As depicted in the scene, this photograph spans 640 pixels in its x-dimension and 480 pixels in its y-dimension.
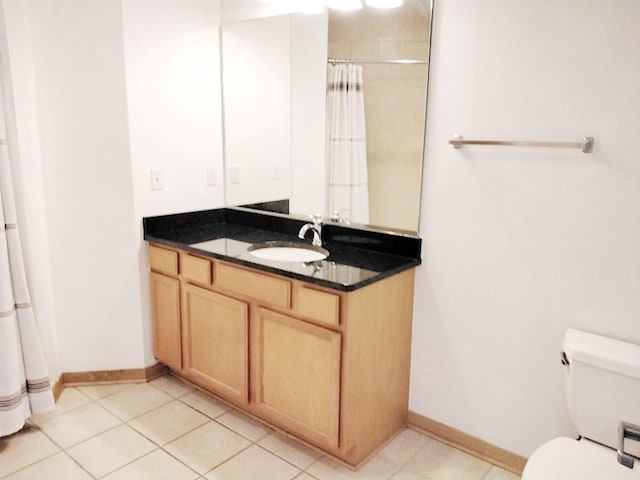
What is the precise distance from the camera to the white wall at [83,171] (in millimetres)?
2359

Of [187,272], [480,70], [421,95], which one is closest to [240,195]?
[187,272]

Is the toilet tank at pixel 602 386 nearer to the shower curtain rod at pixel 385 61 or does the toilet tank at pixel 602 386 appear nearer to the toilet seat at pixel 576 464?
the toilet seat at pixel 576 464

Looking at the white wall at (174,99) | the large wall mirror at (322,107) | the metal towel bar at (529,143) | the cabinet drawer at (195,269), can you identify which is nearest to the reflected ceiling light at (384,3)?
the large wall mirror at (322,107)

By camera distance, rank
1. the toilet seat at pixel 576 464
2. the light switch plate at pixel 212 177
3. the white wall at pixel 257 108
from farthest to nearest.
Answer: the light switch plate at pixel 212 177 < the white wall at pixel 257 108 < the toilet seat at pixel 576 464

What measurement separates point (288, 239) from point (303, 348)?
0.74m

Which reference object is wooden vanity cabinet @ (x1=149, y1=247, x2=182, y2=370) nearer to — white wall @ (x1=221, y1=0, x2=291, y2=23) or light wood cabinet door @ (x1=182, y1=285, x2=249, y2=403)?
light wood cabinet door @ (x1=182, y1=285, x2=249, y2=403)

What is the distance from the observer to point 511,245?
1957 mm

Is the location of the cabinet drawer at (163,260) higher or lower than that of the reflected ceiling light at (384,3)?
lower

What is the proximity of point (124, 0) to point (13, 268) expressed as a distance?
135 centimetres

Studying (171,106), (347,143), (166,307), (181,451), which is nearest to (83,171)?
(171,106)

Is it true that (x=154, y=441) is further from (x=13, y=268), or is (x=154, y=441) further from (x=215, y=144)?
(x=215, y=144)

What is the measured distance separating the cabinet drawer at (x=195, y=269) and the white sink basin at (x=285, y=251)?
0.74 feet

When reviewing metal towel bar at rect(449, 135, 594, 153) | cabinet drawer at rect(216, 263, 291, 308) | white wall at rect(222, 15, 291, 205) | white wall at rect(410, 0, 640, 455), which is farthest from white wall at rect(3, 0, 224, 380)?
metal towel bar at rect(449, 135, 594, 153)

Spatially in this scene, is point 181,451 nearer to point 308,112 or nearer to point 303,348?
point 303,348
